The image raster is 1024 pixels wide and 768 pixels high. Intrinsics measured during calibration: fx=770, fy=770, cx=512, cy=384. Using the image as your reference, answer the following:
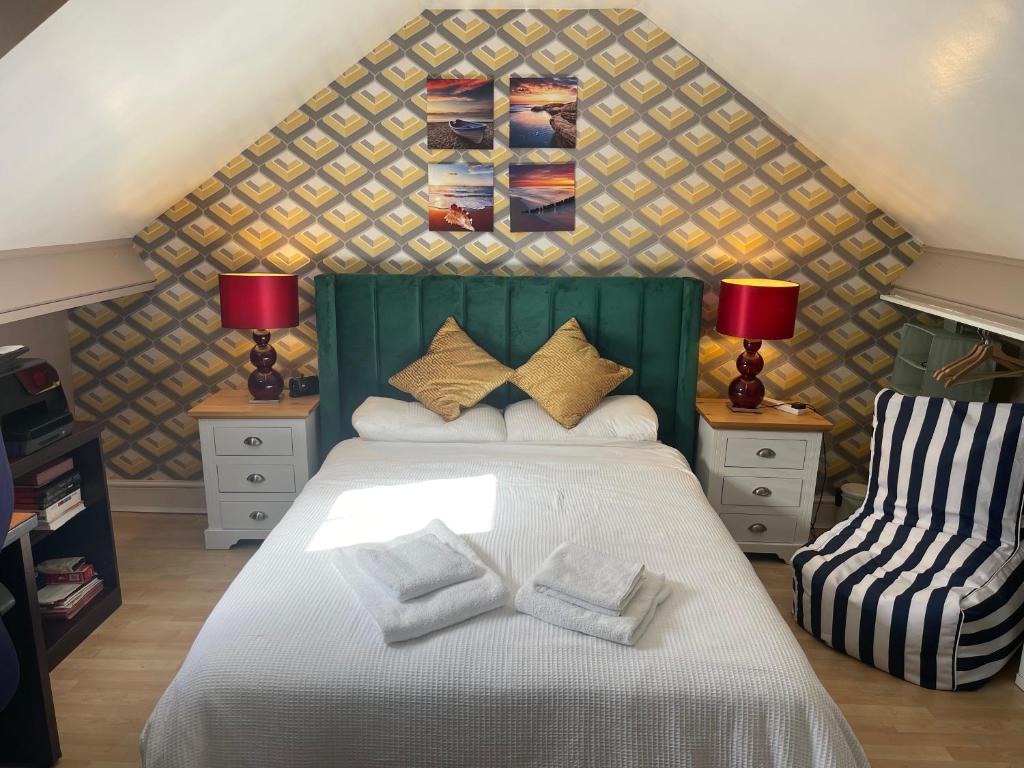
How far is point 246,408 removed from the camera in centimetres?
372

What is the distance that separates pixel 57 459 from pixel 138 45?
1660 mm

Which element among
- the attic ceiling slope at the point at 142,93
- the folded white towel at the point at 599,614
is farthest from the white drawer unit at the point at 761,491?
the attic ceiling slope at the point at 142,93

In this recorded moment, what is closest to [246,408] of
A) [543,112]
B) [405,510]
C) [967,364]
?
[405,510]

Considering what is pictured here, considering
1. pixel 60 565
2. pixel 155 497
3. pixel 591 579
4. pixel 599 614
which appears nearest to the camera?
pixel 599 614

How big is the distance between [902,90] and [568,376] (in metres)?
1.80

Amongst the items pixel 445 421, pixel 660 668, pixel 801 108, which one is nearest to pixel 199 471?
pixel 445 421

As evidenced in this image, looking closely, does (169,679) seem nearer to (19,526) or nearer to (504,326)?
(19,526)

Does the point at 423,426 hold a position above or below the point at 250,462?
above

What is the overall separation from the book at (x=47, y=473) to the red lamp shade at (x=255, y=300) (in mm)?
969

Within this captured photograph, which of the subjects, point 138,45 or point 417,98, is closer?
point 138,45

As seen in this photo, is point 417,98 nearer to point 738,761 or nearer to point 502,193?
point 502,193

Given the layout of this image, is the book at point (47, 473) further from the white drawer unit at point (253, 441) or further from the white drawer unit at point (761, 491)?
the white drawer unit at point (761, 491)

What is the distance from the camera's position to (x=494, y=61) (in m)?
3.88

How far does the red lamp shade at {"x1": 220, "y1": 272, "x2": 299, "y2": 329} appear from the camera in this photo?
3.66 metres
